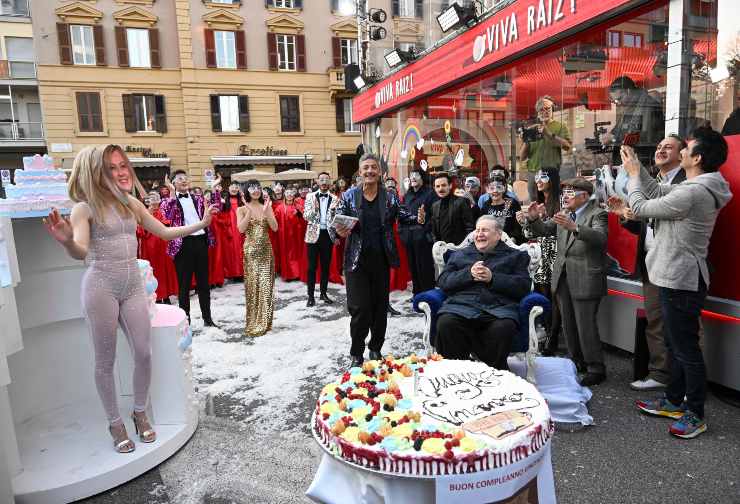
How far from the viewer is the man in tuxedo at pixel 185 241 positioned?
548 cm

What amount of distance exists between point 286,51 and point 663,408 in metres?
22.5

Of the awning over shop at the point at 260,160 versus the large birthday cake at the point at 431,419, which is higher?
the awning over shop at the point at 260,160

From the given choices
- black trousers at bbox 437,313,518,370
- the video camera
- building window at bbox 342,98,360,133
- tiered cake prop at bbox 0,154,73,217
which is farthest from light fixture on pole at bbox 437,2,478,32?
building window at bbox 342,98,360,133

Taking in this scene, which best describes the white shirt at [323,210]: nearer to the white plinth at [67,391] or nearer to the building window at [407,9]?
the white plinth at [67,391]

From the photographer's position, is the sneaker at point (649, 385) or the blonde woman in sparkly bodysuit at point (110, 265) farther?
the sneaker at point (649, 385)

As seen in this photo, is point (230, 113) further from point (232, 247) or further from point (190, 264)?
point (190, 264)

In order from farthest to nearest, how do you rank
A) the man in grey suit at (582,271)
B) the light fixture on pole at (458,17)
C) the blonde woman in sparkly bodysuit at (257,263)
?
the light fixture on pole at (458,17) < the blonde woman in sparkly bodysuit at (257,263) < the man in grey suit at (582,271)

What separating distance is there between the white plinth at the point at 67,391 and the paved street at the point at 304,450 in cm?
14

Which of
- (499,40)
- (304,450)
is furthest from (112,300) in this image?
(499,40)

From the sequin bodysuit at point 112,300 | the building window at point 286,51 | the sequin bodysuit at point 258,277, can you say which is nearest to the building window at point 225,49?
the building window at point 286,51

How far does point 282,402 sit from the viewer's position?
12.1 ft

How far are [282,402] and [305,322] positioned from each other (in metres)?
2.23

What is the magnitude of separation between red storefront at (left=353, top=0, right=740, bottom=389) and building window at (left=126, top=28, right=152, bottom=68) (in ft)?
50.4

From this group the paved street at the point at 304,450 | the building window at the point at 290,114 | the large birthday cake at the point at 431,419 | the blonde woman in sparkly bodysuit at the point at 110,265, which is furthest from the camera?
the building window at the point at 290,114
